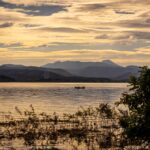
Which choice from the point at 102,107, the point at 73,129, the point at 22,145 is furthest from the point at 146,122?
the point at 102,107

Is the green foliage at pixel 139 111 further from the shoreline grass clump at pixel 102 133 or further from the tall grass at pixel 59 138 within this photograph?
the tall grass at pixel 59 138

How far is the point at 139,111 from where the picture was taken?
36.0 m

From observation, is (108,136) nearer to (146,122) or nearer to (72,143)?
(72,143)

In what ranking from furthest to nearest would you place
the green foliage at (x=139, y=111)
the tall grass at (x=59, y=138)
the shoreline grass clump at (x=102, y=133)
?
the tall grass at (x=59, y=138) < the shoreline grass clump at (x=102, y=133) < the green foliage at (x=139, y=111)

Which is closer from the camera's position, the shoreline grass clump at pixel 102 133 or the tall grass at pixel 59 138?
the shoreline grass clump at pixel 102 133

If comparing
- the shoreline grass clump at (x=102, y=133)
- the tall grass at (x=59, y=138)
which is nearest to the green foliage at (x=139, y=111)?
the shoreline grass clump at (x=102, y=133)

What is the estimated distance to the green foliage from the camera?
35219 millimetres

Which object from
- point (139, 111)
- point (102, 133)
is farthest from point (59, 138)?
point (139, 111)

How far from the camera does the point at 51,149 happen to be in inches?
2122

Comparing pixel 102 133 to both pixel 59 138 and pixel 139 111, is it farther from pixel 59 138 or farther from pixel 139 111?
pixel 139 111

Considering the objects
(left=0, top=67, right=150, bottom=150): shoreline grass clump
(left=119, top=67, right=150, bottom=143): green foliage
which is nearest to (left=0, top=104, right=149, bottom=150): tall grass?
(left=0, top=67, right=150, bottom=150): shoreline grass clump

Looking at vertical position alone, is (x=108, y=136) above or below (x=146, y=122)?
below

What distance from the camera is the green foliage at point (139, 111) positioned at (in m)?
35.2

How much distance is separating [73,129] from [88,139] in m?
11.0
